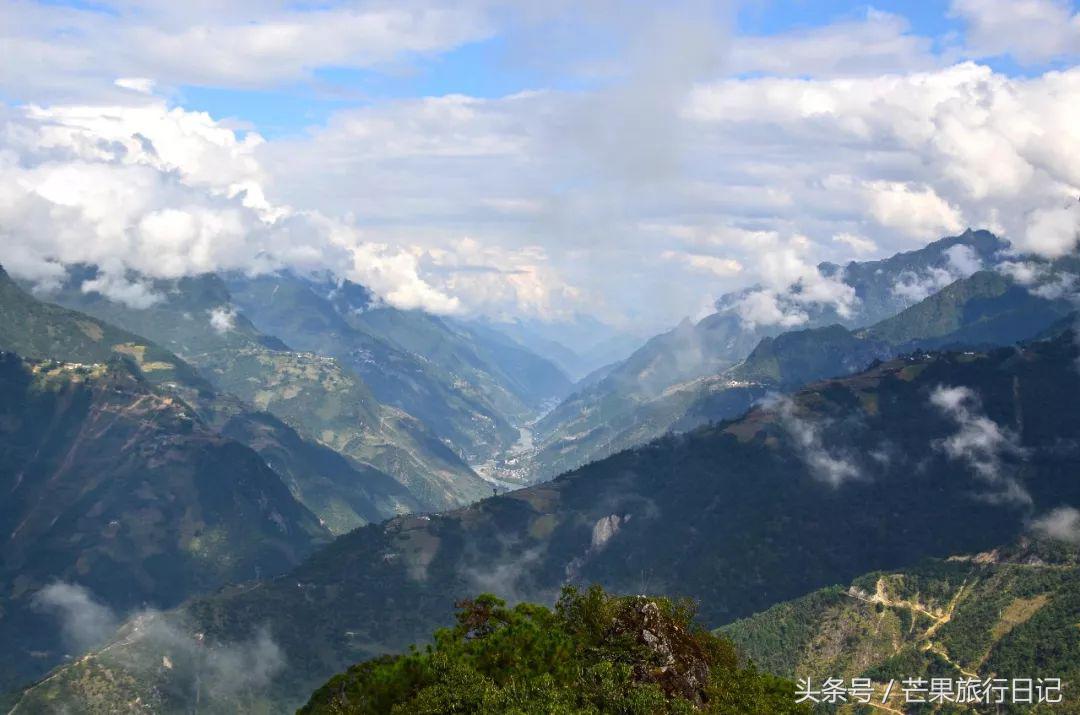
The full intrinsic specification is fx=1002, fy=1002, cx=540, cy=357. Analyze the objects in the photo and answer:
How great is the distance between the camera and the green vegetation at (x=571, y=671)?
5965 inches

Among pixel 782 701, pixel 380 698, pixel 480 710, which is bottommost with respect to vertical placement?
pixel 782 701

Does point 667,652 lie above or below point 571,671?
below

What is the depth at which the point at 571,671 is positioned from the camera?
16525 cm

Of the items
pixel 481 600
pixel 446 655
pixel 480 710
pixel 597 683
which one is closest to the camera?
pixel 480 710

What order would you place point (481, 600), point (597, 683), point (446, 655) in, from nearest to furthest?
point (597, 683) → point (446, 655) → point (481, 600)

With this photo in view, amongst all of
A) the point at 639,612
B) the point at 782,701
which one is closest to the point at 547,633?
the point at 639,612

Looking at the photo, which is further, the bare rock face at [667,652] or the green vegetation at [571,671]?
the bare rock face at [667,652]

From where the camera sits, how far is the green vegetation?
497ft

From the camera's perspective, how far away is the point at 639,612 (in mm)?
177250

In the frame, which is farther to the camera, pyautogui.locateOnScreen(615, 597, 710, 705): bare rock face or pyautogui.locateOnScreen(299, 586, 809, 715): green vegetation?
pyautogui.locateOnScreen(615, 597, 710, 705): bare rock face

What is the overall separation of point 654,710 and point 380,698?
49.0 m

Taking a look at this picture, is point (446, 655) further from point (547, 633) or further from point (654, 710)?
point (654, 710)

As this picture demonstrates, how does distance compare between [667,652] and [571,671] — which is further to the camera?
[667,652]

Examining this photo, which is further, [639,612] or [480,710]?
[639,612]
